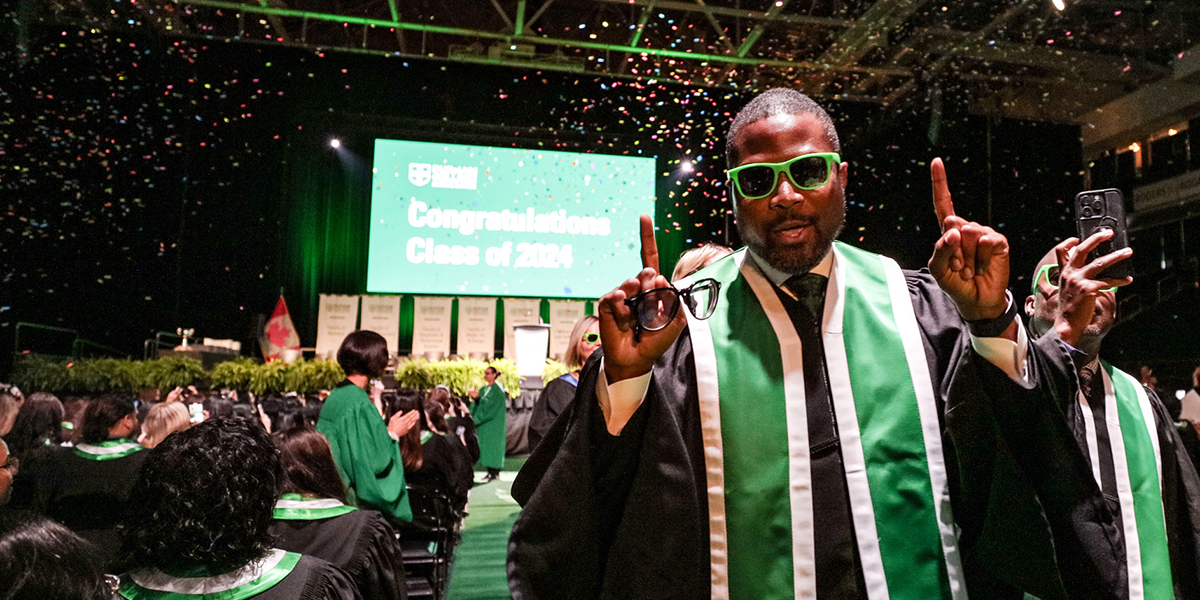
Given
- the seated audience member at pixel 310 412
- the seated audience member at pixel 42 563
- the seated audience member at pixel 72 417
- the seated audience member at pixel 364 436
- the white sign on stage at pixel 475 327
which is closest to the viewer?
the seated audience member at pixel 42 563

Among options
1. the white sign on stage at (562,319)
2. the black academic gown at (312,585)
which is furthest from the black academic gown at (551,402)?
the white sign on stage at (562,319)

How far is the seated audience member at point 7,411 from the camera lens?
425cm

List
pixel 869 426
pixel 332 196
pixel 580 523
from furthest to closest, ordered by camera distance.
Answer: pixel 332 196, pixel 869 426, pixel 580 523

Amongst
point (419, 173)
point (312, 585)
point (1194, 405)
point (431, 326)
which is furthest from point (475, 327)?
point (312, 585)

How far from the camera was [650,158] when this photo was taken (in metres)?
9.92

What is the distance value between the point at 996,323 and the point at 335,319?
35.8 ft

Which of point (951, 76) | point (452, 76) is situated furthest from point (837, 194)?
point (452, 76)

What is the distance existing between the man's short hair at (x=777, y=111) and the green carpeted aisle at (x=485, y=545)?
277 cm

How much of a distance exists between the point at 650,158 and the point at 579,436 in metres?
9.12

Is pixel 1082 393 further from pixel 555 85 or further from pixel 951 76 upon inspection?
pixel 555 85

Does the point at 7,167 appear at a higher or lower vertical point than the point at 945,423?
higher

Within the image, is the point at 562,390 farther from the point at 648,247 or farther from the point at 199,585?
the point at 648,247

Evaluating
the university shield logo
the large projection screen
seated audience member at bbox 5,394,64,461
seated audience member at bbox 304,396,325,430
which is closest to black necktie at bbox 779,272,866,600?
seated audience member at bbox 304,396,325,430

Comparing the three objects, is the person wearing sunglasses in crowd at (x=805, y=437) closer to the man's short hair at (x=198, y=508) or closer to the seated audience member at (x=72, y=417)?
the man's short hair at (x=198, y=508)
